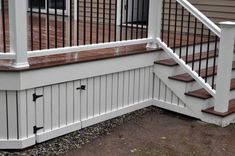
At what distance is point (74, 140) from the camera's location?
14.8ft

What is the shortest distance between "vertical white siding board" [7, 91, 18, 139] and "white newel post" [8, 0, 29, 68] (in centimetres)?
30

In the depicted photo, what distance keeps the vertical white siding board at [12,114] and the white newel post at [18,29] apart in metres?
0.30

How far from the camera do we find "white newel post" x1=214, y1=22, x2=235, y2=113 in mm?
4852

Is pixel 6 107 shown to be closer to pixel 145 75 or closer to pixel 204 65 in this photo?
pixel 145 75

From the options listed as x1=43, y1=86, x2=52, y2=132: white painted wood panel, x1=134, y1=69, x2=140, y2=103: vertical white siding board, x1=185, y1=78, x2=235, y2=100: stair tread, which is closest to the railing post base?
x1=134, y1=69, x2=140, y2=103: vertical white siding board

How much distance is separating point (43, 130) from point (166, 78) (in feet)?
6.14

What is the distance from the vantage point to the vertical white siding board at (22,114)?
13.4ft

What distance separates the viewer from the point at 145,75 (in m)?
5.50

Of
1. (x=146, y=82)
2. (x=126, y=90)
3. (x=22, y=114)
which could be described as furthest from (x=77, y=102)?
(x=146, y=82)

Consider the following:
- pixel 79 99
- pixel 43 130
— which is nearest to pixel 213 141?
pixel 79 99

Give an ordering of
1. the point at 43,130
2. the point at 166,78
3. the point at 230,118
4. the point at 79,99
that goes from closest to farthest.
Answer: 1. the point at 43,130
2. the point at 79,99
3. the point at 230,118
4. the point at 166,78

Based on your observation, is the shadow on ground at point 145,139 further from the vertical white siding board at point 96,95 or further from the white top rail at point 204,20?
the white top rail at point 204,20

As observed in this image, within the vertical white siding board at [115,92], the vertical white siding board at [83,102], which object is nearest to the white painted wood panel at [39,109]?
the vertical white siding board at [83,102]

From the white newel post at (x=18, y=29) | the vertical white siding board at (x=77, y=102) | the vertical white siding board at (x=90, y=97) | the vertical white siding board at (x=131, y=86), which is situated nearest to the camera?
the white newel post at (x=18, y=29)
